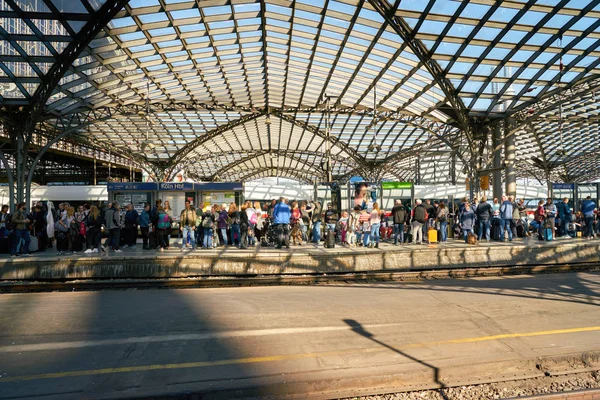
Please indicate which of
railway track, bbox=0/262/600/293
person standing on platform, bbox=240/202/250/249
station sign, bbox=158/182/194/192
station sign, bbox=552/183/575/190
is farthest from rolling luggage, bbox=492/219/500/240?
station sign, bbox=158/182/194/192

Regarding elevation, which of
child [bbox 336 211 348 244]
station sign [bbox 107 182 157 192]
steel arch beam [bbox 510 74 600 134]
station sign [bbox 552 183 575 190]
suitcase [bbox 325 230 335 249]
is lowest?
suitcase [bbox 325 230 335 249]

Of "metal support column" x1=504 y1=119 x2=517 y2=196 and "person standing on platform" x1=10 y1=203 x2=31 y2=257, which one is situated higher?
"metal support column" x1=504 y1=119 x2=517 y2=196

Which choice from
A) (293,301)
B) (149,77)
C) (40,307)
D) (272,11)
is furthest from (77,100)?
(293,301)

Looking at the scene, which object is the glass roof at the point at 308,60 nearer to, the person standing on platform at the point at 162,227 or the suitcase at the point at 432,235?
the suitcase at the point at 432,235

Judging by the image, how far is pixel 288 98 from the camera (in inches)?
1356

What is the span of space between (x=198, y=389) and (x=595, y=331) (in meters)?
5.46

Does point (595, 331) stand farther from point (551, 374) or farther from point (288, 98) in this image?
point (288, 98)

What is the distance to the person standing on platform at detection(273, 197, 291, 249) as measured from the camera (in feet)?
44.6

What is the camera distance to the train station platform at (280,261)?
1123cm

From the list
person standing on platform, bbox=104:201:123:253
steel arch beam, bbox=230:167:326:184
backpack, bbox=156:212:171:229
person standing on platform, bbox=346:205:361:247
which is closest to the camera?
person standing on platform, bbox=104:201:123:253

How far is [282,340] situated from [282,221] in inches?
307

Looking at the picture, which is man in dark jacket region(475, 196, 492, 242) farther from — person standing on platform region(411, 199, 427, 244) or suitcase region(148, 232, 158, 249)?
suitcase region(148, 232, 158, 249)

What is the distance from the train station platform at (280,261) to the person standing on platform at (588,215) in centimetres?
267

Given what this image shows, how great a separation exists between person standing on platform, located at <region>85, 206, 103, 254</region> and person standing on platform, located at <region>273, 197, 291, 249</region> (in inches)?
200
